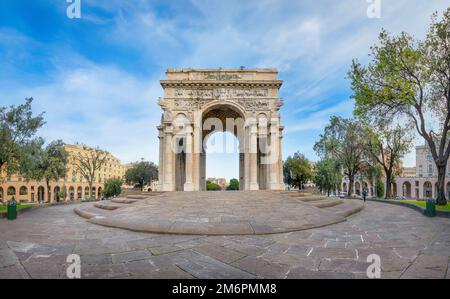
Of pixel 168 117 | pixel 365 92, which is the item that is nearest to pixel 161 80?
pixel 168 117

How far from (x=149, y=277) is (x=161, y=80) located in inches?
941

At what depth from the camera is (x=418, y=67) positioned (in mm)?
18094

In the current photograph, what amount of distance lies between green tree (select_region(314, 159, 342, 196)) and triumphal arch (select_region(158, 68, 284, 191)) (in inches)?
868

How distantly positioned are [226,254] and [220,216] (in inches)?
194

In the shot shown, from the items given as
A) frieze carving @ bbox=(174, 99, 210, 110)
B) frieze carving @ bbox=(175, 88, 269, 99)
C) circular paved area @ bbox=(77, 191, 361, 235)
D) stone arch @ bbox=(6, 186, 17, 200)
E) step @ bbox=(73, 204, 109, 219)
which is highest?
frieze carving @ bbox=(175, 88, 269, 99)

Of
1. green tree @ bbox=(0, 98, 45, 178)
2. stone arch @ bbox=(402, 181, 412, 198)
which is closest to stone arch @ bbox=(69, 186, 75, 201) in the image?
green tree @ bbox=(0, 98, 45, 178)

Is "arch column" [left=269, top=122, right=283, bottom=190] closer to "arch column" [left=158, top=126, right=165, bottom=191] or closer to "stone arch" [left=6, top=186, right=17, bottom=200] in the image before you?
"arch column" [left=158, top=126, right=165, bottom=191]

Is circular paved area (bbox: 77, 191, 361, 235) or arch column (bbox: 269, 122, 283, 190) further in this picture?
arch column (bbox: 269, 122, 283, 190)

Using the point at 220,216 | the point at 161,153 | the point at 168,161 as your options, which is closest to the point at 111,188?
the point at 161,153

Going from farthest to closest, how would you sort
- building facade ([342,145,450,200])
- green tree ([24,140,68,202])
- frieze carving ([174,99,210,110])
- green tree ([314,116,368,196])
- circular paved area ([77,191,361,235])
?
building facade ([342,145,450,200]) < green tree ([314,116,368,196]) < green tree ([24,140,68,202]) < frieze carving ([174,99,210,110]) < circular paved area ([77,191,361,235])

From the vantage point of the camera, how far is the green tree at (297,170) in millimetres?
46188

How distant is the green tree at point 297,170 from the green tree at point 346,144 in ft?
19.8

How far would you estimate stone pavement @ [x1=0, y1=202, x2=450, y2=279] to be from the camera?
15.4 ft
